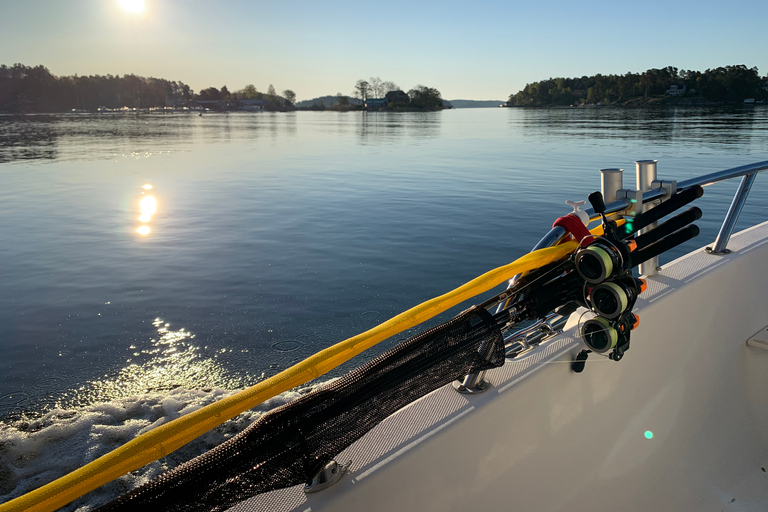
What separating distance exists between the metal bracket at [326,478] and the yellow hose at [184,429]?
0.79ft

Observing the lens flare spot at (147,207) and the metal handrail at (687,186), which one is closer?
the metal handrail at (687,186)

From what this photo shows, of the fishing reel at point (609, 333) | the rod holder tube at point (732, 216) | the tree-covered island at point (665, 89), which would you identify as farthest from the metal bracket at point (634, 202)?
the tree-covered island at point (665, 89)

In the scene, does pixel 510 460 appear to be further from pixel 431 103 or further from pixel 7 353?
pixel 431 103

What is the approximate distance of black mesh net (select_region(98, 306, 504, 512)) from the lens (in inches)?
38.0

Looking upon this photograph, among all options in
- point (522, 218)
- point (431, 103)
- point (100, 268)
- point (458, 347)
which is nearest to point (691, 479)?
point (458, 347)

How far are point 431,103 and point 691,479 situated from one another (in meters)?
156

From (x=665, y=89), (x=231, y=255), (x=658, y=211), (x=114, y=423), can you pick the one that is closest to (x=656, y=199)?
(x=658, y=211)

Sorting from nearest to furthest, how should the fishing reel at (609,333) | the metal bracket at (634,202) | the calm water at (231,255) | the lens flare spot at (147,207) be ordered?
the fishing reel at (609,333) → the metal bracket at (634,202) → the calm water at (231,255) → the lens flare spot at (147,207)

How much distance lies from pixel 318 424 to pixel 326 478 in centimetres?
15

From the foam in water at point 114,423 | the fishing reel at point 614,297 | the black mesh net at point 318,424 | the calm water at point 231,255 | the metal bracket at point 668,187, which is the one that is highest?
the metal bracket at point 668,187

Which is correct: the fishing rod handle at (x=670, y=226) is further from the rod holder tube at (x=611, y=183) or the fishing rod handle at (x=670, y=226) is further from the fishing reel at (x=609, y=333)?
the rod holder tube at (x=611, y=183)

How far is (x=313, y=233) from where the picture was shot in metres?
9.31

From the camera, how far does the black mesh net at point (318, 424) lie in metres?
0.96

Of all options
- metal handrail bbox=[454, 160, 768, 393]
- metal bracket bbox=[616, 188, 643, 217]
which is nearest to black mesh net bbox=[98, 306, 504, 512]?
metal handrail bbox=[454, 160, 768, 393]
